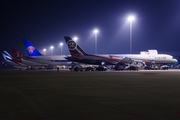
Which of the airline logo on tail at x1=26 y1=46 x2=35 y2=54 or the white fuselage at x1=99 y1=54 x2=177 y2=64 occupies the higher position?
the airline logo on tail at x1=26 y1=46 x2=35 y2=54

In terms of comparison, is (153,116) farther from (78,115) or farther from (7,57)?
(7,57)

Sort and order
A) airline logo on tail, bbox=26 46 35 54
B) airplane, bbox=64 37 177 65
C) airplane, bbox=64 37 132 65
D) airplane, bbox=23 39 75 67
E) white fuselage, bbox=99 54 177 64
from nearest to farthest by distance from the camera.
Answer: airplane, bbox=64 37 132 65 → airplane, bbox=64 37 177 65 → white fuselage, bbox=99 54 177 64 → airline logo on tail, bbox=26 46 35 54 → airplane, bbox=23 39 75 67

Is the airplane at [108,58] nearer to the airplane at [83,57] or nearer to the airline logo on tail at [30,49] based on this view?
the airplane at [83,57]

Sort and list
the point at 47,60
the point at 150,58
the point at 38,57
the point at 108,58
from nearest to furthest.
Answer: the point at 108,58 → the point at 150,58 → the point at 38,57 → the point at 47,60

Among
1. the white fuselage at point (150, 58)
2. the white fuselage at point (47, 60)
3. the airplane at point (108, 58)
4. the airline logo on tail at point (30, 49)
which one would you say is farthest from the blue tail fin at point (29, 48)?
the white fuselage at point (150, 58)

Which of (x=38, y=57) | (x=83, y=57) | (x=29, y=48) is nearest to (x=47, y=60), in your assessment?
(x=38, y=57)

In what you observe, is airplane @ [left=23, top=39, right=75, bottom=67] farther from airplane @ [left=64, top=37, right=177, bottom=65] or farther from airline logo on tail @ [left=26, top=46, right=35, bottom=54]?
airplane @ [left=64, top=37, right=177, bottom=65]

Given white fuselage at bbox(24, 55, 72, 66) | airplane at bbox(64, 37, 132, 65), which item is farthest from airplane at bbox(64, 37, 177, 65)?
white fuselage at bbox(24, 55, 72, 66)

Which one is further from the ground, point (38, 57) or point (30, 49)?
point (30, 49)

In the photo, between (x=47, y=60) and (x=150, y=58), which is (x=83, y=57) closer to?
(x=150, y=58)

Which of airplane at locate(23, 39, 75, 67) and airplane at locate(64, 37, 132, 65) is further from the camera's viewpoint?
airplane at locate(23, 39, 75, 67)

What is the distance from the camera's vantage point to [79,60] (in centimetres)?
6719

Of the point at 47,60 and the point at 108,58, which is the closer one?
the point at 108,58

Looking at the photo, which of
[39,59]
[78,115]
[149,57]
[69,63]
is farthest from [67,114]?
[69,63]
